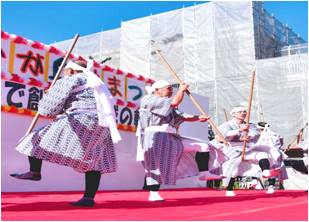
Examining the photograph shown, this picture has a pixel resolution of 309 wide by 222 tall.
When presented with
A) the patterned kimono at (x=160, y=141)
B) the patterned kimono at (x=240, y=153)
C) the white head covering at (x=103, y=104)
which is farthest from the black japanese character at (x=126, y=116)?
the white head covering at (x=103, y=104)

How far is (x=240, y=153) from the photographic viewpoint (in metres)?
5.16

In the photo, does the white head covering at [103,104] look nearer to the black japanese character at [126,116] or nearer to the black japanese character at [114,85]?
the black japanese character at [114,85]

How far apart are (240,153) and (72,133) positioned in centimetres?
269

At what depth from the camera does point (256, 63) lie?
13.6m

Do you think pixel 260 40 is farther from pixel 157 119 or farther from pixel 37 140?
pixel 37 140

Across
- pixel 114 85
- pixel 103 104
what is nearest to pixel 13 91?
pixel 114 85

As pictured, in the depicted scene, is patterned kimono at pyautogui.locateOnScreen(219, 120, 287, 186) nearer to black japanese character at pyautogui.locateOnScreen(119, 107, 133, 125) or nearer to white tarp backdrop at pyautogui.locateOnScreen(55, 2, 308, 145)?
black japanese character at pyautogui.locateOnScreen(119, 107, 133, 125)

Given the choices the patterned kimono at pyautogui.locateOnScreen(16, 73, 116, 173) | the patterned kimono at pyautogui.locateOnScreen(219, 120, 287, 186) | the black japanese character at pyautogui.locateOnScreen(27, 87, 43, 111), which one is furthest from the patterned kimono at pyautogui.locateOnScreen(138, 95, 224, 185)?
the black japanese character at pyautogui.locateOnScreen(27, 87, 43, 111)

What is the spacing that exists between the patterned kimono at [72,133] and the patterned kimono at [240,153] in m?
2.23

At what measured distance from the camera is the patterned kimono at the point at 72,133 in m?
3.02

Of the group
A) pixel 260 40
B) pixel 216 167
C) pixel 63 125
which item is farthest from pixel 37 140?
pixel 260 40

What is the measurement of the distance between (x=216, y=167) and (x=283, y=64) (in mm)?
9638

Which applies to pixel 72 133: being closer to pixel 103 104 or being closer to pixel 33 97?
pixel 103 104

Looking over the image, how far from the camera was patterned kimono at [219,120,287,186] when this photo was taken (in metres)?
5.08
